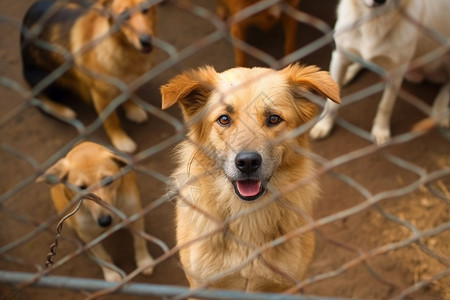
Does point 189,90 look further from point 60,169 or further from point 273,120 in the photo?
point 60,169

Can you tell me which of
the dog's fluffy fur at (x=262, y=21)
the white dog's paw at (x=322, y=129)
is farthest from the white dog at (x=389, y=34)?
the dog's fluffy fur at (x=262, y=21)

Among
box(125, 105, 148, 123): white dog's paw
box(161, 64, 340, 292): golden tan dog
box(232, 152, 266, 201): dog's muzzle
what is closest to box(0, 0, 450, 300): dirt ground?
A: box(125, 105, 148, 123): white dog's paw

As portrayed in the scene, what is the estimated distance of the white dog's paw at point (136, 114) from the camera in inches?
184

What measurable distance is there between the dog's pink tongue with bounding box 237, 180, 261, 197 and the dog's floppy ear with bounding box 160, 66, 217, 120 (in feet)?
1.50

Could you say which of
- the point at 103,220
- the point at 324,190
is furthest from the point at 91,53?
the point at 324,190

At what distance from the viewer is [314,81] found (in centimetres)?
238

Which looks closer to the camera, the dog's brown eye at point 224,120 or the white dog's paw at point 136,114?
the dog's brown eye at point 224,120

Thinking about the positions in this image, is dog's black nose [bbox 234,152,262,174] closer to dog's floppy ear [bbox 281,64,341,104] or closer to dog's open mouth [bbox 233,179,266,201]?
dog's open mouth [bbox 233,179,266,201]

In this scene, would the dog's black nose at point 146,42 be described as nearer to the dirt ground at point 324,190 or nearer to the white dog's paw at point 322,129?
the dirt ground at point 324,190

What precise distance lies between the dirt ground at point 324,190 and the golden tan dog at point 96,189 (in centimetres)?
27

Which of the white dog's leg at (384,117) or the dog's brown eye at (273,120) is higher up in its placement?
the white dog's leg at (384,117)

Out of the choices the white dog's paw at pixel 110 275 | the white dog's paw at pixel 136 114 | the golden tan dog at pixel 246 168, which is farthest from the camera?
the white dog's paw at pixel 136 114

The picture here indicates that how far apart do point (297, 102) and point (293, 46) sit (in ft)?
7.40

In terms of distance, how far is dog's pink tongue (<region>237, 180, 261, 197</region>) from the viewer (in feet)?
8.30
